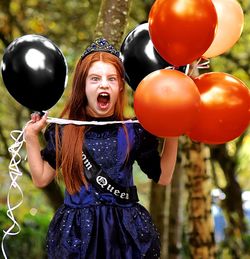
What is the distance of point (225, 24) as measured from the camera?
324 centimetres

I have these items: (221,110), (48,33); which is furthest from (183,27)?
(48,33)

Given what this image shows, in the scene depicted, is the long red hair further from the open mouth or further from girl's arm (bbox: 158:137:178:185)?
girl's arm (bbox: 158:137:178:185)

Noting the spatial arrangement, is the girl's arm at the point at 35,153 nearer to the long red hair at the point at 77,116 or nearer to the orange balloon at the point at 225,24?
the long red hair at the point at 77,116

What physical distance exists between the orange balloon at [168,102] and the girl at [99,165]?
1.04ft

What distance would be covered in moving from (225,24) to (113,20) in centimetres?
105

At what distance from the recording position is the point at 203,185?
5.68m

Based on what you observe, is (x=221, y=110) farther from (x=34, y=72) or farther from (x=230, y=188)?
(x=230, y=188)

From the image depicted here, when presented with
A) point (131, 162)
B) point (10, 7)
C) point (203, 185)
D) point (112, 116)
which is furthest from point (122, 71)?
point (10, 7)

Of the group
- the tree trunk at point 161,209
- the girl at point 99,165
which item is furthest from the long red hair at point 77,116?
the tree trunk at point 161,209

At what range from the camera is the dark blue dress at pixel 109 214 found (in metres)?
2.97

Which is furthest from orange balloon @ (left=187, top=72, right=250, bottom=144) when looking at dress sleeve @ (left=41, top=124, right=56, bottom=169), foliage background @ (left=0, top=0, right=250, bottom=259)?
foliage background @ (left=0, top=0, right=250, bottom=259)

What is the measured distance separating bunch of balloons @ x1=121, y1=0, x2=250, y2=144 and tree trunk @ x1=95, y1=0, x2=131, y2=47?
3.50 ft

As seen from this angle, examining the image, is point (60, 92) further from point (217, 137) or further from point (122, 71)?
point (217, 137)

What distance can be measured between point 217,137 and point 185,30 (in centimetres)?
46
